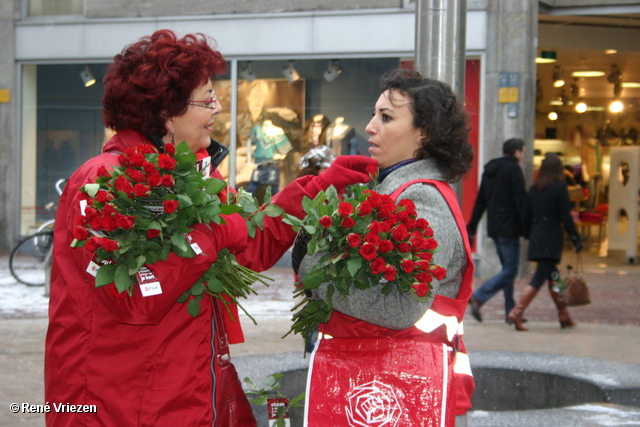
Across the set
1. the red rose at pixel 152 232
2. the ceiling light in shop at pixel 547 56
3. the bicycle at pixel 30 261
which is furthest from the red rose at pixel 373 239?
the ceiling light in shop at pixel 547 56

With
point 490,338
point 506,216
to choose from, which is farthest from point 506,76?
point 490,338

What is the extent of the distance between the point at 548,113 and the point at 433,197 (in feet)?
46.4

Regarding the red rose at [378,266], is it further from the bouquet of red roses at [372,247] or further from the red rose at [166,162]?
the red rose at [166,162]

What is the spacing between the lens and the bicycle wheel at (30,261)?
1027 centimetres

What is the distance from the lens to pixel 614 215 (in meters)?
14.2

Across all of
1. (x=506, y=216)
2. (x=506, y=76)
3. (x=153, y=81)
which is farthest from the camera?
(x=506, y=76)

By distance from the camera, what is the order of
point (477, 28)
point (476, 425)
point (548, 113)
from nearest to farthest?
point (476, 425), point (477, 28), point (548, 113)

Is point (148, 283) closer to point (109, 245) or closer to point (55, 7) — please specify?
point (109, 245)

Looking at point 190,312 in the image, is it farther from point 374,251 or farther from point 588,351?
point 588,351

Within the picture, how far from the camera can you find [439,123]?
261cm

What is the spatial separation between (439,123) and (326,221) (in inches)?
23.2

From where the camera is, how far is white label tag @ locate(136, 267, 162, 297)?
212 centimetres

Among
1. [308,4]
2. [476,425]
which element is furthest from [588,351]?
[308,4]

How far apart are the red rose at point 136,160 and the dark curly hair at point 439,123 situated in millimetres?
931
